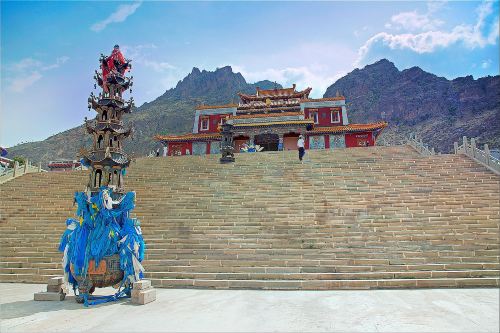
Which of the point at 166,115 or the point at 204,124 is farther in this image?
the point at 166,115

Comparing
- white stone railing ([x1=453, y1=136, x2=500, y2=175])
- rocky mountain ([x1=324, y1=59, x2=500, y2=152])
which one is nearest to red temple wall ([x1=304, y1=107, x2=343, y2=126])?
white stone railing ([x1=453, y1=136, x2=500, y2=175])

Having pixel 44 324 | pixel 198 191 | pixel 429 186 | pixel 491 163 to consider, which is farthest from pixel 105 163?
pixel 491 163

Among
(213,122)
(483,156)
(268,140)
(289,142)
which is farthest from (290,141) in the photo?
(483,156)

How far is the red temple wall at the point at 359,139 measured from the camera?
29.3 metres

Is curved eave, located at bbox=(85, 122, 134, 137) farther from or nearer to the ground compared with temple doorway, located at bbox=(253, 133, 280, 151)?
nearer to the ground

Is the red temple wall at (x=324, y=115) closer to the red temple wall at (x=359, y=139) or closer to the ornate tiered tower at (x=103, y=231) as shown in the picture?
the red temple wall at (x=359, y=139)

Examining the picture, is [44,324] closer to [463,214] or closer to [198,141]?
[463,214]

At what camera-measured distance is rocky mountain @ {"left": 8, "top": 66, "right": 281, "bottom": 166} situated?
77875mm

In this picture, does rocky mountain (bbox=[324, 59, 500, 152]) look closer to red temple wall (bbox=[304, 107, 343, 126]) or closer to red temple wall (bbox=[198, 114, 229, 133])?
red temple wall (bbox=[304, 107, 343, 126])

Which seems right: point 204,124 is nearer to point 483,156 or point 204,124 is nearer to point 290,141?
point 290,141

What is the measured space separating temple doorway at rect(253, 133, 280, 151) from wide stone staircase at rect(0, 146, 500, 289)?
539 inches

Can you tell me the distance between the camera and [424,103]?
75.9m

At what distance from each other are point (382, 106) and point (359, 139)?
2339 inches

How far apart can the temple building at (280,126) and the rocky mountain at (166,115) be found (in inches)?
1325
